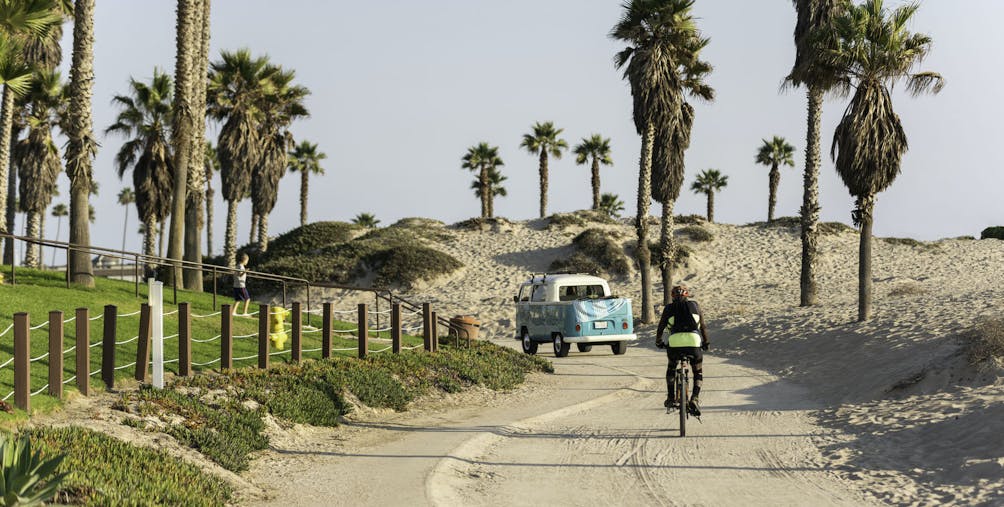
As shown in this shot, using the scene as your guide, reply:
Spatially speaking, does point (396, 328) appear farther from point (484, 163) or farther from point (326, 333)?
point (484, 163)

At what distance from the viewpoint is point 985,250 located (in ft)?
187

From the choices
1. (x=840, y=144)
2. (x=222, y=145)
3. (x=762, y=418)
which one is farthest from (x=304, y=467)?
(x=222, y=145)

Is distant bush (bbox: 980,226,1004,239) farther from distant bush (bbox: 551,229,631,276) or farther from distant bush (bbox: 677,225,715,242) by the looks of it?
distant bush (bbox: 551,229,631,276)

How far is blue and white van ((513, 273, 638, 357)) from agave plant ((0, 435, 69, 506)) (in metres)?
18.5

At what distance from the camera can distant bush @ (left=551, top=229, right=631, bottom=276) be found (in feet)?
178

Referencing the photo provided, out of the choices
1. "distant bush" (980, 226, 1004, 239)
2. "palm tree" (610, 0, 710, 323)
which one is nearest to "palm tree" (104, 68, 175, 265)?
"palm tree" (610, 0, 710, 323)

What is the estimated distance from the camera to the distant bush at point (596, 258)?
2140 inches

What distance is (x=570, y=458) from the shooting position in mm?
10531

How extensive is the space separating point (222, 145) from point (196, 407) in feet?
112

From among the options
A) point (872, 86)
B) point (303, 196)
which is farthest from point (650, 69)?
point (303, 196)

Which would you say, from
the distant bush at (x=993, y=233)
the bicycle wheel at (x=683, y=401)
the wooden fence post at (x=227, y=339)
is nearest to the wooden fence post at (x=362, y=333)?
the wooden fence post at (x=227, y=339)

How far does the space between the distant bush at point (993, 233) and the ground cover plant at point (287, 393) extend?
55.7m

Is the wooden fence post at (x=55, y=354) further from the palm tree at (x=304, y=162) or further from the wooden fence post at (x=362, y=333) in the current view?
the palm tree at (x=304, y=162)

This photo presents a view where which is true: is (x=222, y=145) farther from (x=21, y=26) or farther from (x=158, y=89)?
(x=21, y=26)
